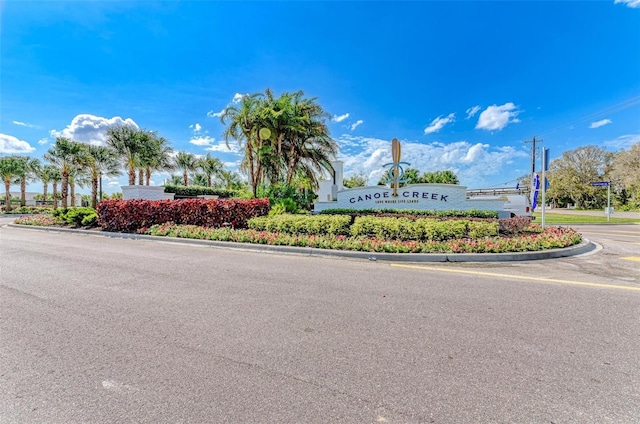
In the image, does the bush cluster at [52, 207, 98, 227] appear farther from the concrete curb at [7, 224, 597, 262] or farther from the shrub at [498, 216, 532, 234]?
the shrub at [498, 216, 532, 234]

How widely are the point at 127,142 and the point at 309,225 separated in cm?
2352

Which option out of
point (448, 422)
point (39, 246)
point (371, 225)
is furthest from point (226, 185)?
point (448, 422)

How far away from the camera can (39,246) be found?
9.71m

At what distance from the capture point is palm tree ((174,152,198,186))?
40312 millimetres

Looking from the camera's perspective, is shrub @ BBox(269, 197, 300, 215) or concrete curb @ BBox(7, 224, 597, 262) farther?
shrub @ BBox(269, 197, 300, 215)

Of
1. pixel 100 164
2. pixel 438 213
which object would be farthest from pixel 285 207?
pixel 100 164

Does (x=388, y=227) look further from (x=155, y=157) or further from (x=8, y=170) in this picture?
(x=8, y=170)

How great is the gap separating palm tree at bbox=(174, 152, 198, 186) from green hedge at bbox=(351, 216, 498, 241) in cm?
3736

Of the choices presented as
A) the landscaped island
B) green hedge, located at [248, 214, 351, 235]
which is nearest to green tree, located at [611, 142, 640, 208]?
the landscaped island

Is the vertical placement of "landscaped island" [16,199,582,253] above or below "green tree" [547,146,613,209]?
below

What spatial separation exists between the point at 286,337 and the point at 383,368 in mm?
1091

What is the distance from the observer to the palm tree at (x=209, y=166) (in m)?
43.4

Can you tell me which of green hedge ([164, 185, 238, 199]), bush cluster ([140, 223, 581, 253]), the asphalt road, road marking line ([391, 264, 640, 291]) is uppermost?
green hedge ([164, 185, 238, 199])

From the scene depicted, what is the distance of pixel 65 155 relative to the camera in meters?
27.5
